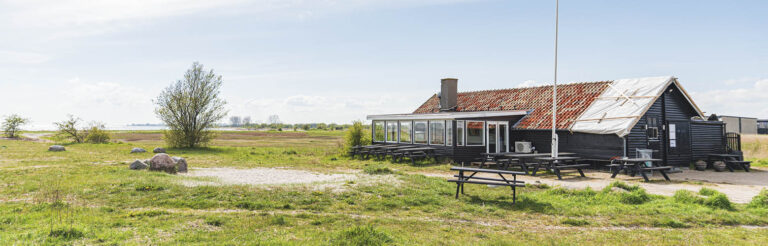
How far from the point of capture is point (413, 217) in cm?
779

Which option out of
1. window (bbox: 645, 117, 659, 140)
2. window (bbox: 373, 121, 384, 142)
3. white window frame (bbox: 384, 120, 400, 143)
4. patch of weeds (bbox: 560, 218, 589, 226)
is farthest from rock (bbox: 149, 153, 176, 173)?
window (bbox: 645, 117, 659, 140)

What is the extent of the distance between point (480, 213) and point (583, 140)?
482 inches

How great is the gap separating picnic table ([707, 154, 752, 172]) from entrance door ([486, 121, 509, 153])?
8354 millimetres

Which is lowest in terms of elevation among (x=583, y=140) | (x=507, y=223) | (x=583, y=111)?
(x=507, y=223)

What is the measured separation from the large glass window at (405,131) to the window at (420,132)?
45cm

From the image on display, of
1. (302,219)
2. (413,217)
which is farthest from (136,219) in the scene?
(413,217)

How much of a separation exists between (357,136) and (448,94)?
20.4 ft

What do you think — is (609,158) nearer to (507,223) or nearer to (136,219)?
(507,223)

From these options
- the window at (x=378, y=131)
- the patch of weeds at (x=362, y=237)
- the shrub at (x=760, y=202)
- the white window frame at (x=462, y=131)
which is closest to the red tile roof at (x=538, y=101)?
the white window frame at (x=462, y=131)

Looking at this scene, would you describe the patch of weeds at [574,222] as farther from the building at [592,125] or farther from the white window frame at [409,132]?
the white window frame at [409,132]

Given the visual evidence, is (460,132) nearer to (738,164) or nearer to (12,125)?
(738,164)

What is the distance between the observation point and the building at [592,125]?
17922mm

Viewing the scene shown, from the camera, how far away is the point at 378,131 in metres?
26.1

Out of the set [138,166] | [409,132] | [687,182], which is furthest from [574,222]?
[409,132]
